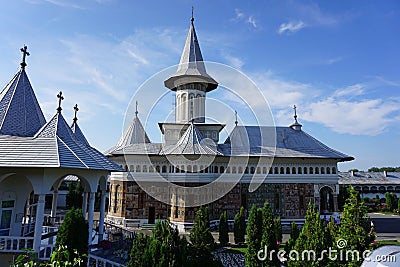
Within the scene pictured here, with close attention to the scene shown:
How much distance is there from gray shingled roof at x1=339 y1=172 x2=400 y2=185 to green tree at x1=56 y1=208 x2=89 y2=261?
3679cm

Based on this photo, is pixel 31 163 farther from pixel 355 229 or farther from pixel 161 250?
pixel 355 229

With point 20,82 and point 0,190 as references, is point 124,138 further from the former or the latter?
point 0,190

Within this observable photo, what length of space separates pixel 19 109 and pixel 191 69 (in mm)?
14158

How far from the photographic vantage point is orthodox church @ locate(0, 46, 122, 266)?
9.87m

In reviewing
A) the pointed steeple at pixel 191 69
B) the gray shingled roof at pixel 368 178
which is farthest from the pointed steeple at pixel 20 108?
the gray shingled roof at pixel 368 178

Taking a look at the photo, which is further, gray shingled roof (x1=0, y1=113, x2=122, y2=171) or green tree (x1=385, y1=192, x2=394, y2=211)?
green tree (x1=385, y1=192, x2=394, y2=211)

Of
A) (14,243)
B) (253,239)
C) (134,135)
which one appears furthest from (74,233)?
(134,135)

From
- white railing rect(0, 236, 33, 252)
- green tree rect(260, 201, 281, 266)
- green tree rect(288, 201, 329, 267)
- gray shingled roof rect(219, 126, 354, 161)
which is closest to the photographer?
green tree rect(288, 201, 329, 267)

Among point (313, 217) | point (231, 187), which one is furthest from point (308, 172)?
point (313, 217)

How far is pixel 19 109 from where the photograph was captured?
1216cm

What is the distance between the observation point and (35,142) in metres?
10.6

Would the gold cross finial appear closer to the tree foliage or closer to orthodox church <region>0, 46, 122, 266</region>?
orthodox church <region>0, 46, 122, 266</region>

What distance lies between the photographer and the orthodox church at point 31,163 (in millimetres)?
9867

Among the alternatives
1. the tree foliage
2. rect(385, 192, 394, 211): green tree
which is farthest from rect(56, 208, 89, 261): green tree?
rect(385, 192, 394, 211): green tree
